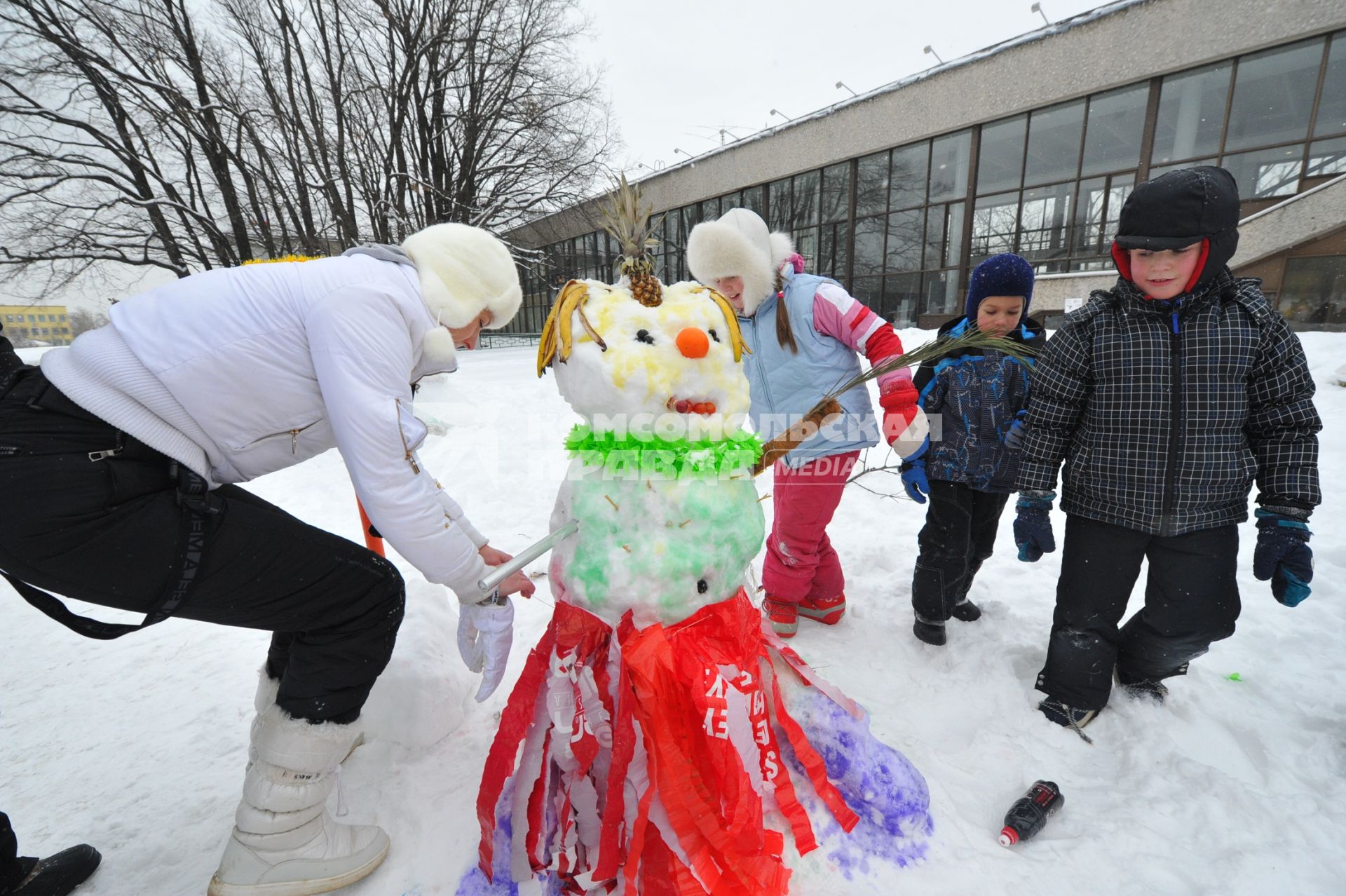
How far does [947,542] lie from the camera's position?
8.33 ft

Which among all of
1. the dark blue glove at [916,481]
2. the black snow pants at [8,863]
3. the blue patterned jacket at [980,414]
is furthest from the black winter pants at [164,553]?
the blue patterned jacket at [980,414]

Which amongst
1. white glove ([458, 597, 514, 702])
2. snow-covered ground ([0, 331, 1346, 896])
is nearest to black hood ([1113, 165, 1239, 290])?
snow-covered ground ([0, 331, 1346, 896])

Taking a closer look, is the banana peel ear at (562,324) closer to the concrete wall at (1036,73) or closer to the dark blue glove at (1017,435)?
the dark blue glove at (1017,435)

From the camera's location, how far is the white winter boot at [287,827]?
4.73 ft

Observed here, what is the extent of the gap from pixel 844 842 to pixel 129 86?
15.0 m

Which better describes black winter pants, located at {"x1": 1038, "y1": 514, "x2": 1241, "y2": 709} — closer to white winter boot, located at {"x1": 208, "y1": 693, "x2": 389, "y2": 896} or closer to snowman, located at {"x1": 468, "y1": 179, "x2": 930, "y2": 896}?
snowman, located at {"x1": 468, "y1": 179, "x2": 930, "y2": 896}

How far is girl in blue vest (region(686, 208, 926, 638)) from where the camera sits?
7.39 feet

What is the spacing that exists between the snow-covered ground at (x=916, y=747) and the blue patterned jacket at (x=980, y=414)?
0.76 meters

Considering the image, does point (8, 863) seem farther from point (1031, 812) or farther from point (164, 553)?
point (1031, 812)

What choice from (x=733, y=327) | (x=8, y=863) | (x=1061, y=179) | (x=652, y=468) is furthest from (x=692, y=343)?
(x=1061, y=179)

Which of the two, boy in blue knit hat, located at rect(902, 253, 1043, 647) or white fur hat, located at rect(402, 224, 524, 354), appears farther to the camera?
boy in blue knit hat, located at rect(902, 253, 1043, 647)

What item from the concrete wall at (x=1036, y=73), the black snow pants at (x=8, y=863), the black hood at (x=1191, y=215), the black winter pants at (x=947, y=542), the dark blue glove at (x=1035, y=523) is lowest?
the black snow pants at (x=8, y=863)

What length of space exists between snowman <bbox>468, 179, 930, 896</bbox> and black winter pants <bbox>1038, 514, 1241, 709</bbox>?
0.85m

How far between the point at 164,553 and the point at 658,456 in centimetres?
113
